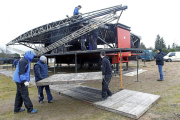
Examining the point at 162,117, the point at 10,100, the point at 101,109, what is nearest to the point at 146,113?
the point at 162,117

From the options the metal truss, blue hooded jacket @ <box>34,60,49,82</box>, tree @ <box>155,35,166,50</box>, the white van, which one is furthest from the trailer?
tree @ <box>155,35,166,50</box>

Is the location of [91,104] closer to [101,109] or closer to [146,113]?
[101,109]

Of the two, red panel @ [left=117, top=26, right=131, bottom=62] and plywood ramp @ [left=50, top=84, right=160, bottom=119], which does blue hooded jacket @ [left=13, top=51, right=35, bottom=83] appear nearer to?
plywood ramp @ [left=50, top=84, right=160, bottom=119]

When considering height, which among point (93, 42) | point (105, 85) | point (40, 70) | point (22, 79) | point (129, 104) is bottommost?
point (129, 104)

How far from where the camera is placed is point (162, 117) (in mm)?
3230

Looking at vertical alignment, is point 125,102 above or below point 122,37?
below

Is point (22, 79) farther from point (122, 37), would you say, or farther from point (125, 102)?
point (122, 37)

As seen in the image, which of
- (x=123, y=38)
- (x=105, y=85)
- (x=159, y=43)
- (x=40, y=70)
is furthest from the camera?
(x=159, y=43)

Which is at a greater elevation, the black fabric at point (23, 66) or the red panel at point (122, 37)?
the red panel at point (122, 37)

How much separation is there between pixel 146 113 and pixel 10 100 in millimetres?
4826

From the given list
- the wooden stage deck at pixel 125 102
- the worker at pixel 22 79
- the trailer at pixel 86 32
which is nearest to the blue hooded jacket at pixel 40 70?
the worker at pixel 22 79

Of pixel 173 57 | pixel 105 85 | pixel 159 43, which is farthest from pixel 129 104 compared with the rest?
pixel 159 43

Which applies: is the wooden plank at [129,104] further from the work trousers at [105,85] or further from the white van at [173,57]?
the white van at [173,57]

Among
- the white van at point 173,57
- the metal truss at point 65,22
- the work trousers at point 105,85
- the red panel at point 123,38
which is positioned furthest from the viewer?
the white van at point 173,57
